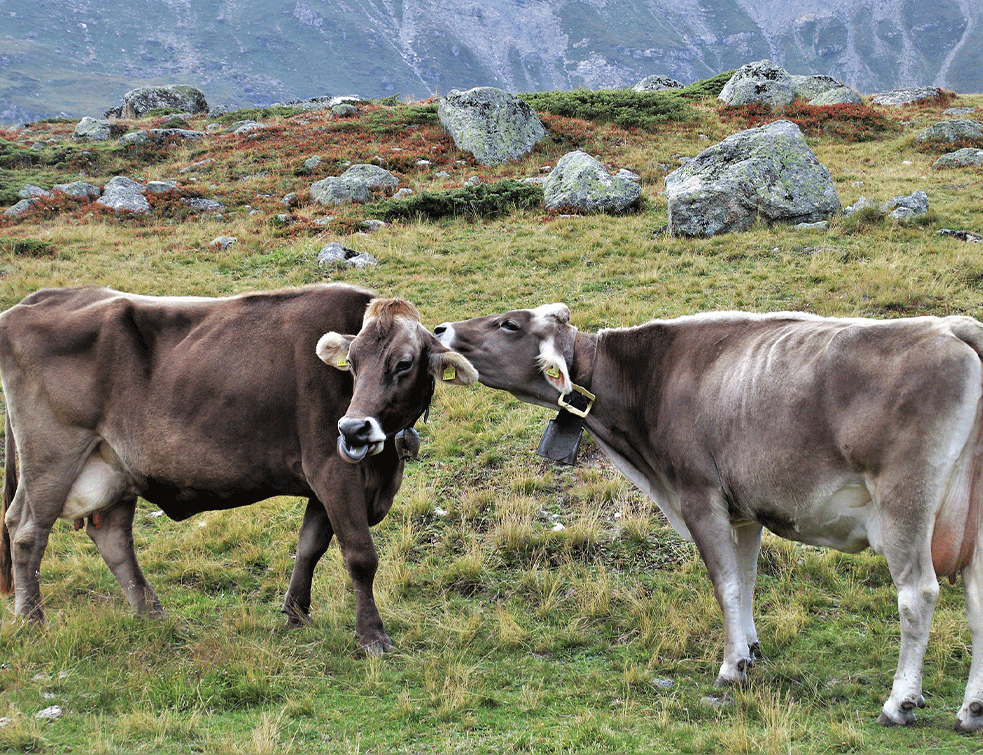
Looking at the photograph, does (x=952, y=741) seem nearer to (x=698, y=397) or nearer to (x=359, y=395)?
(x=698, y=397)

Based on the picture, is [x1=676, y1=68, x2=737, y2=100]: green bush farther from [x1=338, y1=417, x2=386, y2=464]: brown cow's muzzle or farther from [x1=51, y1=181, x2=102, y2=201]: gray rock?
[x1=338, y1=417, x2=386, y2=464]: brown cow's muzzle

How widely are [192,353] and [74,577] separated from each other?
288cm

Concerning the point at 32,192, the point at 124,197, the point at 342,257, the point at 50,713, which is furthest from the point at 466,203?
the point at 50,713

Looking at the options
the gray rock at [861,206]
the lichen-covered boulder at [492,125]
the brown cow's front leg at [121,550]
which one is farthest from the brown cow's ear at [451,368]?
the lichen-covered boulder at [492,125]

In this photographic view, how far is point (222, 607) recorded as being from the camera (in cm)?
681

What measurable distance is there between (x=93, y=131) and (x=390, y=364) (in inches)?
1454

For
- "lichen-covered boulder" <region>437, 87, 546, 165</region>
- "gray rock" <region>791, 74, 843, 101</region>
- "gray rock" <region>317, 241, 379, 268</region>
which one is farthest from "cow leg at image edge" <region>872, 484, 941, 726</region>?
"gray rock" <region>791, 74, 843, 101</region>

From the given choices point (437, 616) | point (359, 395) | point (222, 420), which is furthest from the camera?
point (437, 616)

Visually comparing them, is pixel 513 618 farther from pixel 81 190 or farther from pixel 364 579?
pixel 81 190

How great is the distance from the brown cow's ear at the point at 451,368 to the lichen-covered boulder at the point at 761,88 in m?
31.0

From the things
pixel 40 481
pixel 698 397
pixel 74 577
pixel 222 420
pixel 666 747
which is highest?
pixel 698 397

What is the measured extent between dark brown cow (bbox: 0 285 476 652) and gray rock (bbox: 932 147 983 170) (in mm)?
22392

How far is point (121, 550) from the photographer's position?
6.75 meters

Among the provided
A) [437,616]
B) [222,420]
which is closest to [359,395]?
[222,420]
